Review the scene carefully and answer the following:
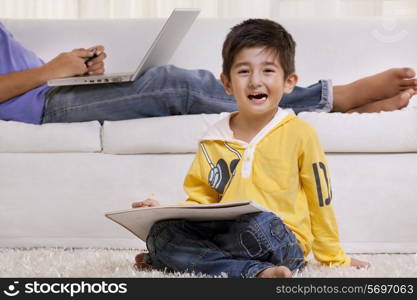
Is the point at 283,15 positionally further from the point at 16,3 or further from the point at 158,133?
the point at 158,133

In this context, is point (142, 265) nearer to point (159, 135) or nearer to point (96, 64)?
point (159, 135)

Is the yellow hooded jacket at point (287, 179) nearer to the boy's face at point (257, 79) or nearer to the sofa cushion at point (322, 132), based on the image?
the boy's face at point (257, 79)

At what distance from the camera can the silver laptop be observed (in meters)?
1.80

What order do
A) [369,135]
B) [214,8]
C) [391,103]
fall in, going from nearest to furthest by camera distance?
[369,135] < [391,103] < [214,8]

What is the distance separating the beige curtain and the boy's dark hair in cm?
191

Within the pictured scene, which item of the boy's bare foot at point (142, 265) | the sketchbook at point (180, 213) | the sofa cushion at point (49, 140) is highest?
the sofa cushion at point (49, 140)

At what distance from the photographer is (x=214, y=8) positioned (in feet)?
10.3

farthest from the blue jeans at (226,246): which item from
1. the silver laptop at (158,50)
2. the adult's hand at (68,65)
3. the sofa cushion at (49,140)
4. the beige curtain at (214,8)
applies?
the beige curtain at (214,8)

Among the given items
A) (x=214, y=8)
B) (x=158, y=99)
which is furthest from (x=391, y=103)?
(x=214, y=8)

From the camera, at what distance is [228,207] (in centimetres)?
105

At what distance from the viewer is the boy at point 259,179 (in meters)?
1.14

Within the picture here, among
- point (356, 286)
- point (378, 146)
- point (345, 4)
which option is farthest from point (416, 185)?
point (345, 4)

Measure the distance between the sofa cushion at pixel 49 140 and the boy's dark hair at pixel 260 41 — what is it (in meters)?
0.54

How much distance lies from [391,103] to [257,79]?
70 cm
